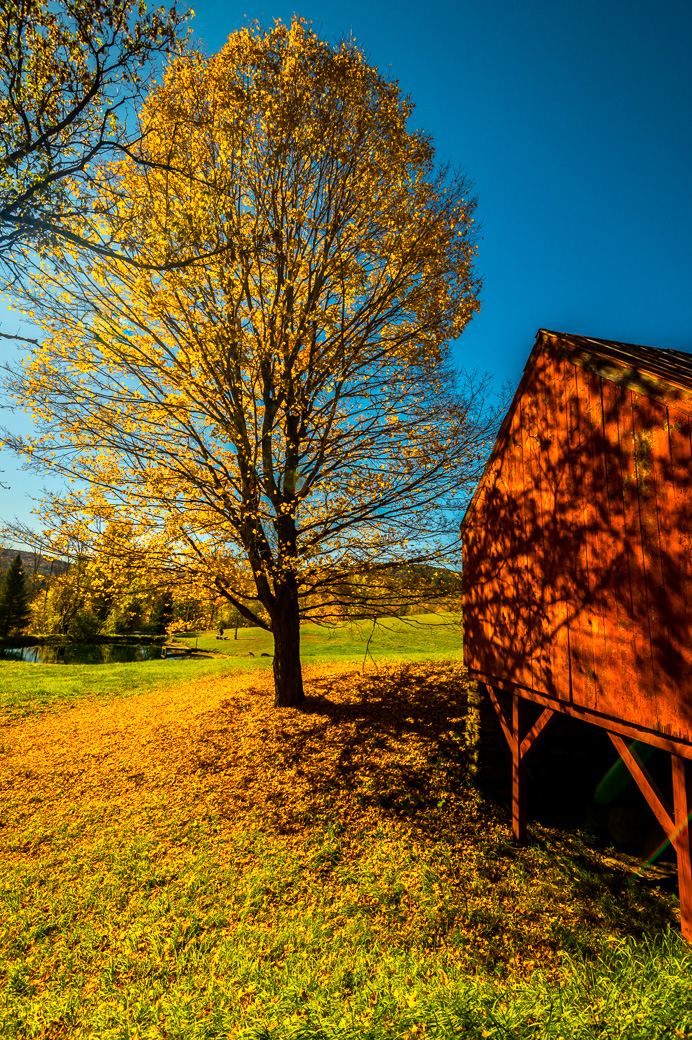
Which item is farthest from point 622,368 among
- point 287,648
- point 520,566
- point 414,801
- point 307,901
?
point 287,648

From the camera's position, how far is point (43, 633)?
132 feet

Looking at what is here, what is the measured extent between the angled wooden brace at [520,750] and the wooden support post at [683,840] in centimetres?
188

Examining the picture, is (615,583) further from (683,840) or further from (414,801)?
(414,801)

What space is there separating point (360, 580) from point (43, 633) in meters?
41.1

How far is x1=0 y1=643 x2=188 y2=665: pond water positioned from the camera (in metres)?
34.7

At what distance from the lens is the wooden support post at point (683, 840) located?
463 centimetres

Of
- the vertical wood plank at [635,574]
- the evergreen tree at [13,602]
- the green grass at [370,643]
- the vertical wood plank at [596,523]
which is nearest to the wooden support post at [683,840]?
the vertical wood plank at [635,574]

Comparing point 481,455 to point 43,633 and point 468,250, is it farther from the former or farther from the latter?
point 43,633

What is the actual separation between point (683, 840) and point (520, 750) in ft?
9.08

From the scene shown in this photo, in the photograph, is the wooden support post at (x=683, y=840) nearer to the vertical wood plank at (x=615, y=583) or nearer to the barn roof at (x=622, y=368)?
the vertical wood plank at (x=615, y=583)

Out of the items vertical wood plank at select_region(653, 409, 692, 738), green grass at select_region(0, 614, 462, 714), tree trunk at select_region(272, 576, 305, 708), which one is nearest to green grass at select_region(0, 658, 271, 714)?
green grass at select_region(0, 614, 462, 714)

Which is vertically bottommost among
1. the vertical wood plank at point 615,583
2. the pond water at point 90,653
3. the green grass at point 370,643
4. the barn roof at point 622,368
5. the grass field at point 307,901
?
the pond water at point 90,653

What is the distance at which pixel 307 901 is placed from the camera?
556cm

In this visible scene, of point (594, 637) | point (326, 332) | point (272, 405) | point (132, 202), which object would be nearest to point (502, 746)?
point (594, 637)
